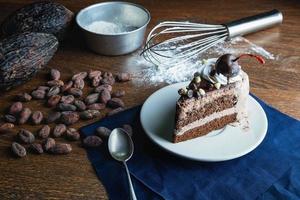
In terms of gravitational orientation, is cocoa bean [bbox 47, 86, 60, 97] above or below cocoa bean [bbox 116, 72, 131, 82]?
below

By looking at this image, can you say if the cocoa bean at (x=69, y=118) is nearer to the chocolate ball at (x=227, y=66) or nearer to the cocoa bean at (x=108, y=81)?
the cocoa bean at (x=108, y=81)

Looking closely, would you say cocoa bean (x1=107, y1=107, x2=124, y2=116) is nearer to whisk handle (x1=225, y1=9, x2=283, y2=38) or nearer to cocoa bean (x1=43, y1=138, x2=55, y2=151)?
cocoa bean (x1=43, y1=138, x2=55, y2=151)

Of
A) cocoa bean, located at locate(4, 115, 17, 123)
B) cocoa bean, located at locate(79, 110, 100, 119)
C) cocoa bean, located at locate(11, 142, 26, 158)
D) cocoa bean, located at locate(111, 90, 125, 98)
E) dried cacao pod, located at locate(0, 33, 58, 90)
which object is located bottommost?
cocoa bean, located at locate(11, 142, 26, 158)

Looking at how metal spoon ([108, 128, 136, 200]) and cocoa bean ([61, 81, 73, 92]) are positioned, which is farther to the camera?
cocoa bean ([61, 81, 73, 92])

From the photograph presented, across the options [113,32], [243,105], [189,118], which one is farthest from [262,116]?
[113,32]

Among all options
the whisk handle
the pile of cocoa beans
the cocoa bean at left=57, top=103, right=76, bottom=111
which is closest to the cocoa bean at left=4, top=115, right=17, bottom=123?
the pile of cocoa beans

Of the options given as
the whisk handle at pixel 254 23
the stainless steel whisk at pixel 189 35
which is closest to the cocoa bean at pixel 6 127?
the stainless steel whisk at pixel 189 35

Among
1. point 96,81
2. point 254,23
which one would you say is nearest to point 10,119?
point 96,81
